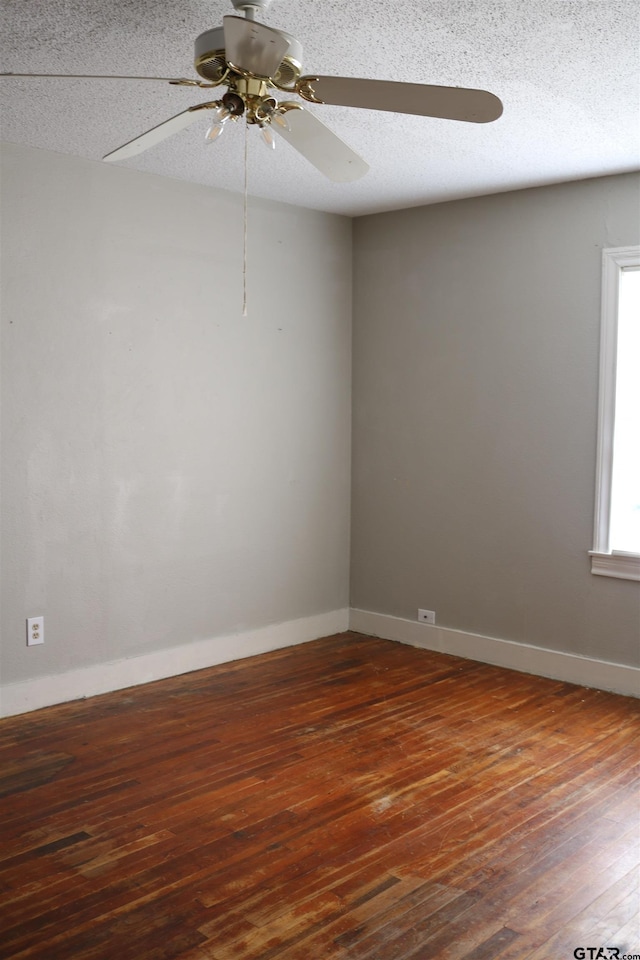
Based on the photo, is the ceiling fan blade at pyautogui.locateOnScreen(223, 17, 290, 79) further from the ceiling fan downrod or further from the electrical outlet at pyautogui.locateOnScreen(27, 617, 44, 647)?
the electrical outlet at pyautogui.locateOnScreen(27, 617, 44, 647)

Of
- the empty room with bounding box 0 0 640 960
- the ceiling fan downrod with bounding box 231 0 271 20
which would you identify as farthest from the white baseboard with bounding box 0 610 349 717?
the ceiling fan downrod with bounding box 231 0 271 20

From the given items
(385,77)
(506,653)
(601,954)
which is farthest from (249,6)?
(506,653)

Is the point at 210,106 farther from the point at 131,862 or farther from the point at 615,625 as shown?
the point at 615,625

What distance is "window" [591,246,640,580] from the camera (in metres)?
4.11

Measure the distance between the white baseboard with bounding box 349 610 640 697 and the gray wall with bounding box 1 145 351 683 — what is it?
1.03 feet

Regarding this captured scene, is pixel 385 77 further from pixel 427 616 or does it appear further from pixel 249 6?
pixel 427 616

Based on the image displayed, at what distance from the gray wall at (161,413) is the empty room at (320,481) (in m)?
0.02

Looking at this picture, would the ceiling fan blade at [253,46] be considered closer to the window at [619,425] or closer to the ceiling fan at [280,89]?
the ceiling fan at [280,89]

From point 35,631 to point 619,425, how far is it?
9.47 ft

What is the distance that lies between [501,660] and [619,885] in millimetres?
2148

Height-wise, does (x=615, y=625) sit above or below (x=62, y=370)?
below

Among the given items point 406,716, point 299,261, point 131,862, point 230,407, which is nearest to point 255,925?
point 131,862

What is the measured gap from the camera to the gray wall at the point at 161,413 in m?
3.78

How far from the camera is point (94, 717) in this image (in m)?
3.75
